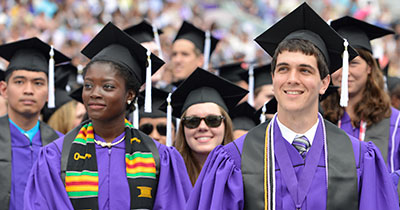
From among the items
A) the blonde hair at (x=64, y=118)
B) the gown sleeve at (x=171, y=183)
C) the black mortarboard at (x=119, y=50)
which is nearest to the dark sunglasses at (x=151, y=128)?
the blonde hair at (x=64, y=118)

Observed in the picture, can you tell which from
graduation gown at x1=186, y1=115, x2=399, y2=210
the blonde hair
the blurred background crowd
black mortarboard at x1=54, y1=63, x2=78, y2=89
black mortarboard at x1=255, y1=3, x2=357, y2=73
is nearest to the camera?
graduation gown at x1=186, y1=115, x2=399, y2=210

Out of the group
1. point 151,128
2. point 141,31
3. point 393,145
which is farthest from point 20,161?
point 393,145

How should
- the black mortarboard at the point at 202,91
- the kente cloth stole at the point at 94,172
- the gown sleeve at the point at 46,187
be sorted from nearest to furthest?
the gown sleeve at the point at 46,187, the kente cloth stole at the point at 94,172, the black mortarboard at the point at 202,91

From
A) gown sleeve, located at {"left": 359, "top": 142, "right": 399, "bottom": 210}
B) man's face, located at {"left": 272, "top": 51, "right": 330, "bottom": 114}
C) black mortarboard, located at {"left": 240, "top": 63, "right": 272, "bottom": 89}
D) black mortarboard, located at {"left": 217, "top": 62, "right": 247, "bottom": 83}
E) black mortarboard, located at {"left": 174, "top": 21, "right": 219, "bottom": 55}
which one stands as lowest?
gown sleeve, located at {"left": 359, "top": 142, "right": 399, "bottom": 210}

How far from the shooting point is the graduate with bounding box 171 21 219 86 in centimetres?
717

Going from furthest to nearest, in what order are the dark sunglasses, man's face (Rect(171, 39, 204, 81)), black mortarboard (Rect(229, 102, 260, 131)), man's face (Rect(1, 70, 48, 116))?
man's face (Rect(171, 39, 204, 81))
black mortarboard (Rect(229, 102, 260, 131))
the dark sunglasses
man's face (Rect(1, 70, 48, 116))

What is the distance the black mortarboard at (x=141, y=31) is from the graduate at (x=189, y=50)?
2.04 ft

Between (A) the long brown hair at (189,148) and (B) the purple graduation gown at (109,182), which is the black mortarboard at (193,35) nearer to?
(A) the long brown hair at (189,148)

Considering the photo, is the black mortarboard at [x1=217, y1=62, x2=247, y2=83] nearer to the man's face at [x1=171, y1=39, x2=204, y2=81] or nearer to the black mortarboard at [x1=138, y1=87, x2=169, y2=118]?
the man's face at [x1=171, y1=39, x2=204, y2=81]

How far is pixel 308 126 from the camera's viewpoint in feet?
11.4

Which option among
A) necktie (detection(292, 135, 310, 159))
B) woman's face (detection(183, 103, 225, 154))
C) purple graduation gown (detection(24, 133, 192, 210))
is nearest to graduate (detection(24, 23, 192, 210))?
purple graduation gown (detection(24, 133, 192, 210))

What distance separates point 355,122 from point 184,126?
149 cm

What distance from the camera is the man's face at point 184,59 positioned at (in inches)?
Answer: 281

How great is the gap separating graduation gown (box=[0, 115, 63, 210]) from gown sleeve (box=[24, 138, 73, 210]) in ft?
2.96
